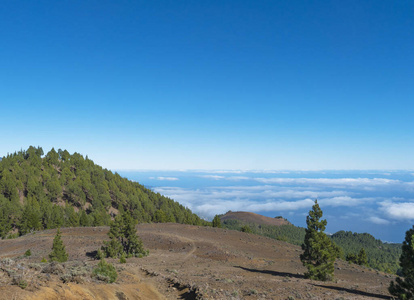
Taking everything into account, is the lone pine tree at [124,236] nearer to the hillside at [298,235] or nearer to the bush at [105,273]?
the bush at [105,273]

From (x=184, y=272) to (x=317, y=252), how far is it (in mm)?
14620

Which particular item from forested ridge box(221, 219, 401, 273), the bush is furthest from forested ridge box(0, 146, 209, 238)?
the bush

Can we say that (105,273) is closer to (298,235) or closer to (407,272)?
(407,272)

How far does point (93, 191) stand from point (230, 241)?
2832 inches

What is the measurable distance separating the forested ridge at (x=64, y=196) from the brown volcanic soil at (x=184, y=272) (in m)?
21.2

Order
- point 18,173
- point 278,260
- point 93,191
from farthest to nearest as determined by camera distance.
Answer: point 93,191, point 18,173, point 278,260

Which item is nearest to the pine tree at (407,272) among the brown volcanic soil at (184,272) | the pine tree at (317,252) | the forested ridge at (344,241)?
the brown volcanic soil at (184,272)

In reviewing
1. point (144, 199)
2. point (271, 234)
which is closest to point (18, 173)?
point (144, 199)

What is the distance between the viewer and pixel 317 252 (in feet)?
88.9

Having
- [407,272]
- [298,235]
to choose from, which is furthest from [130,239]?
[298,235]

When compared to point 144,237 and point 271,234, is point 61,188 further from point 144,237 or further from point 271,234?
point 271,234

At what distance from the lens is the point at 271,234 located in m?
154

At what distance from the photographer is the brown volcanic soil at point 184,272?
40.5ft

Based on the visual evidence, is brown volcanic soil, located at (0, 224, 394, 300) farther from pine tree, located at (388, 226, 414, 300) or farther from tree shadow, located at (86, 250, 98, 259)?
pine tree, located at (388, 226, 414, 300)
